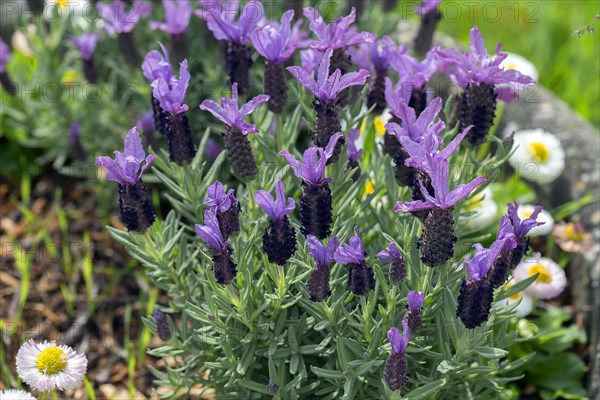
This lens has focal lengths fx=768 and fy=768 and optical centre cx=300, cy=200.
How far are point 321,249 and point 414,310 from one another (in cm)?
29

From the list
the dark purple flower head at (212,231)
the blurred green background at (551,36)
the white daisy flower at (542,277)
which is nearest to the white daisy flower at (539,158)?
the white daisy flower at (542,277)

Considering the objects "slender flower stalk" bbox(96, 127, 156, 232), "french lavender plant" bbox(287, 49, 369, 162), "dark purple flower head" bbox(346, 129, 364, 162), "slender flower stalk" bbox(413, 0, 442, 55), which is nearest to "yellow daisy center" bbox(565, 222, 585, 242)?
"slender flower stalk" bbox(413, 0, 442, 55)

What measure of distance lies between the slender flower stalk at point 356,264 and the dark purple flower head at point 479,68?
0.65m

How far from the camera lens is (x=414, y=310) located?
1995 mm

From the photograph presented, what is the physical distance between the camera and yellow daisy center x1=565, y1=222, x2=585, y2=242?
3176 mm

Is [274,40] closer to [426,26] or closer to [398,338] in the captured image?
[398,338]

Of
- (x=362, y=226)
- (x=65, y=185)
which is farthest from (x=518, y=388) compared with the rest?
(x=65, y=185)

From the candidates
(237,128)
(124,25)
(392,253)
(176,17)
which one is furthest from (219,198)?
(124,25)

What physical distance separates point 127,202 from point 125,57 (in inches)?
58.8

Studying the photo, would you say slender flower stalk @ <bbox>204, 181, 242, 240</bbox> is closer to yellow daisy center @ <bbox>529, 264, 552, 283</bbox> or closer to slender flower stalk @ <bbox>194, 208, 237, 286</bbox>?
slender flower stalk @ <bbox>194, 208, 237, 286</bbox>

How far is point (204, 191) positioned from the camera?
2516mm

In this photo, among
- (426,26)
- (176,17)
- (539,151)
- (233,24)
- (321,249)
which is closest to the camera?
(321,249)

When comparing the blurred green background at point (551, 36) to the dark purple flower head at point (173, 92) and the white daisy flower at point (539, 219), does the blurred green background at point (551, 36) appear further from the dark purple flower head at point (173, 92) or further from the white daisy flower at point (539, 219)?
the dark purple flower head at point (173, 92)

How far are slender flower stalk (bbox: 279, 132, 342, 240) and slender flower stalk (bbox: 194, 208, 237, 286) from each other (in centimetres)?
22
